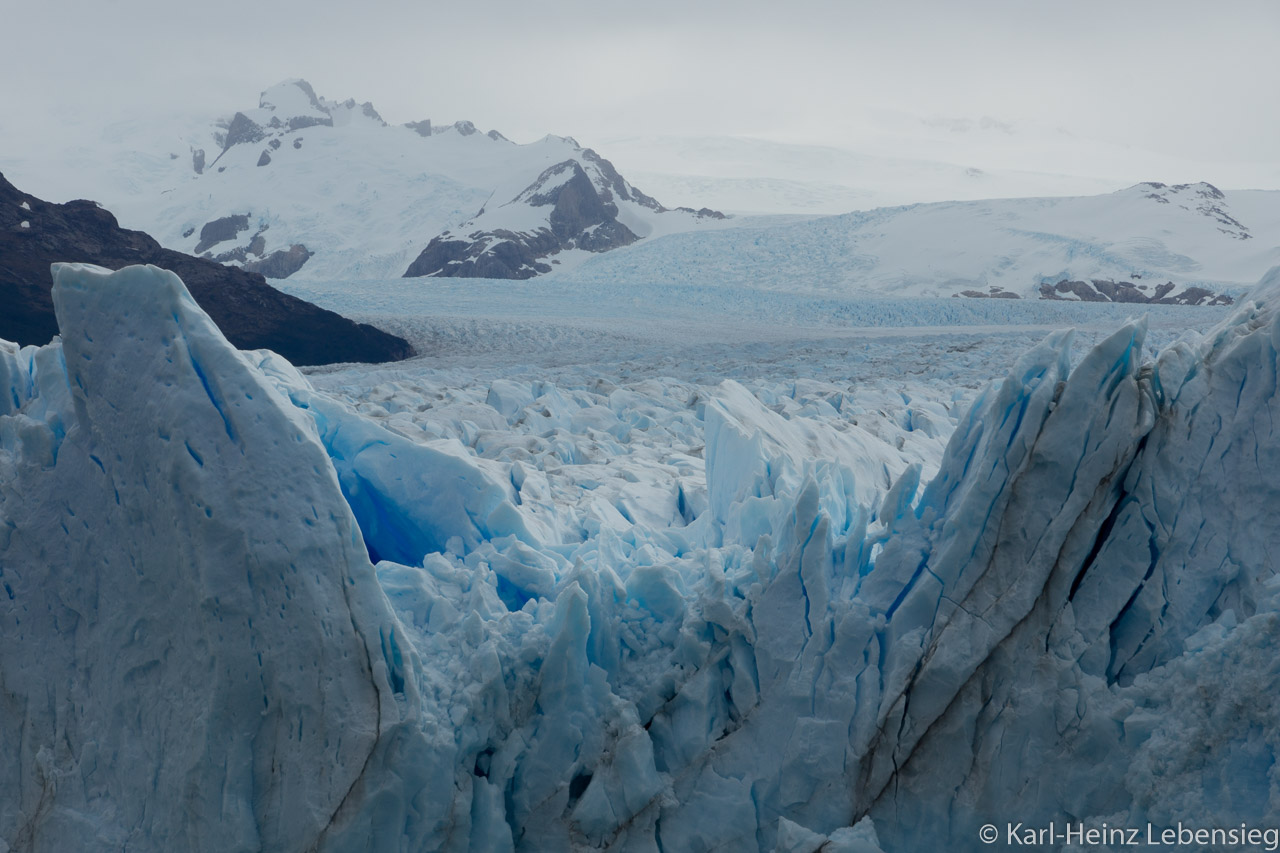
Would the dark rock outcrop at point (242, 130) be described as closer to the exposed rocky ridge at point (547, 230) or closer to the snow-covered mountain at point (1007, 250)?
the exposed rocky ridge at point (547, 230)

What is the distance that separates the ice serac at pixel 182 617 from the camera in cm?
277

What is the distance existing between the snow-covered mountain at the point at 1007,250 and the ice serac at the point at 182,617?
1541cm

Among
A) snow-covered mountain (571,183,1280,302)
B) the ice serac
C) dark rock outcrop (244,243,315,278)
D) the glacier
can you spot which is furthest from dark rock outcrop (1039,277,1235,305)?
dark rock outcrop (244,243,315,278)

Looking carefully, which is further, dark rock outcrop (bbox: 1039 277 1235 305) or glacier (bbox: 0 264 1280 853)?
dark rock outcrop (bbox: 1039 277 1235 305)

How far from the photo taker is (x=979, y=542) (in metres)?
2.96

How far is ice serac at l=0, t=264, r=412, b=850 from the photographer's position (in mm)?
2766

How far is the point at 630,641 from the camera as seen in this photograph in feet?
10.6

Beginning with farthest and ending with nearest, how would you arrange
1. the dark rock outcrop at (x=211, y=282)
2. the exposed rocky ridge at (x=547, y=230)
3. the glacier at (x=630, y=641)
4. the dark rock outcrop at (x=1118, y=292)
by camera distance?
the exposed rocky ridge at (x=547, y=230) → the dark rock outcrop at (x=1118, y=292) → the dark rock outcrop at (x=211, y=282) → the glacier at (x=630, y=641)

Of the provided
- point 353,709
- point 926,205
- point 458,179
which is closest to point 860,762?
point 353,709

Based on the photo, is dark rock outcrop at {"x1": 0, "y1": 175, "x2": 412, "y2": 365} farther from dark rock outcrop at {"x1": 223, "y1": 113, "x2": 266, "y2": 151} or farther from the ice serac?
dark rock outcrop at {"x1": 223, "y1": 113, "x2": 266, "y2": 151}

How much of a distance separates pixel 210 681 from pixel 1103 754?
2.68 metres

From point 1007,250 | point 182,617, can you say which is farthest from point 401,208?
point 182,617

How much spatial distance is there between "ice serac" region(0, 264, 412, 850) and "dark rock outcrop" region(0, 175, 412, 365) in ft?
25.6

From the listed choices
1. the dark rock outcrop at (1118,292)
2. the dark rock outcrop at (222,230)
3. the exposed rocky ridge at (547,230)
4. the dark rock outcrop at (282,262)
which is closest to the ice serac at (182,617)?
the dark rock outcrop at (1118,292)
